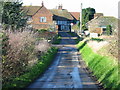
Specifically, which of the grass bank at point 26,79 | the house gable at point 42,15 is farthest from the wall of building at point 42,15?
the grass bank at point 26,79

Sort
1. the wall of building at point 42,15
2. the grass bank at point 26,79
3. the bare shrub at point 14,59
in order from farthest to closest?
1. the wall of building at point 42,15
2. the bare shrub at point 14,59
3. the grass bank at point 26,79

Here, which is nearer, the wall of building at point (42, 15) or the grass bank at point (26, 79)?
the grass bank at point (26, 79)

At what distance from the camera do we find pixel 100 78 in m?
16.6

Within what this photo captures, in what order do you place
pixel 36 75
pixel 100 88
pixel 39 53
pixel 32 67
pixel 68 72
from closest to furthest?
pixel 100 88 < pixel 36 75 < pixel 32 67 < pixel 68 72 < pixel 39 53

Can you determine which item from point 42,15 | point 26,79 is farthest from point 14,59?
point 42,15

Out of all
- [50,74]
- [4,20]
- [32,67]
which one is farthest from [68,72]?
[4,20]

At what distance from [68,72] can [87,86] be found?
5.18 m

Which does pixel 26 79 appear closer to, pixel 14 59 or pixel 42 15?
pixel 14 59

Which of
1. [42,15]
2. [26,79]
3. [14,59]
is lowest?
[26,79]

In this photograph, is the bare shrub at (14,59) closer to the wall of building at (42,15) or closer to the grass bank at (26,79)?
the grass bank at (26,79)

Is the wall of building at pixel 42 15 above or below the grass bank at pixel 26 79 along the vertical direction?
above

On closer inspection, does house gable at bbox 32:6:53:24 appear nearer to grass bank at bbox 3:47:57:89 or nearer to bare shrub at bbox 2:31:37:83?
grass bank at bbox 3:47:57:89

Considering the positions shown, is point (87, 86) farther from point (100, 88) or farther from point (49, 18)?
point (49, 18)

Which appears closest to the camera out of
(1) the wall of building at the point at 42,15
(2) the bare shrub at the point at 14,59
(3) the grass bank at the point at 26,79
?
(3) the grass bank at the point at 26,79
